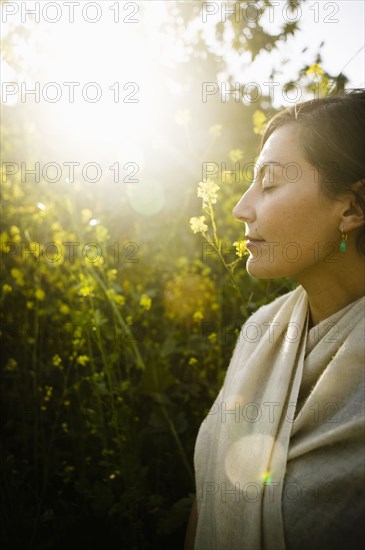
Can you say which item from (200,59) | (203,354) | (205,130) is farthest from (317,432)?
(205,130)

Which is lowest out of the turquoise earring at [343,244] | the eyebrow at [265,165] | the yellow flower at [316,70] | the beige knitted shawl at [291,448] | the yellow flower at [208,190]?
the beige knitted shawl at [291,448]

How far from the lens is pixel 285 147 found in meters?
1.28

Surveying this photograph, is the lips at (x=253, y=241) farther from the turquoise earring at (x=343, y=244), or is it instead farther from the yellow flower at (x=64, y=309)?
the yellow flower at (x=64, y=309)

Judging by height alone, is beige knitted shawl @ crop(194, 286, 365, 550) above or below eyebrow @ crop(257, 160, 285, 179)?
below

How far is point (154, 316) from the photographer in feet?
9.17

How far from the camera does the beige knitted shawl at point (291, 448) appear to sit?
110cm

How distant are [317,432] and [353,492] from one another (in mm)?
155

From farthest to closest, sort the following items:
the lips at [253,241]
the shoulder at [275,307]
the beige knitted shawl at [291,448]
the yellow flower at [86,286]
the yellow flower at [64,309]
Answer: the yellow flower at [64,309], the yellow flower at [86,286], the shoulder at [275,307], the lips at [253,241], the beige knitted shawl at [291,448]

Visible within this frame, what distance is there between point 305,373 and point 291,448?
0.69ft

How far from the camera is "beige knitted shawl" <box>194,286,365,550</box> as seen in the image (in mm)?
1098

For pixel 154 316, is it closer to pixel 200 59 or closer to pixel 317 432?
pixel 317 432

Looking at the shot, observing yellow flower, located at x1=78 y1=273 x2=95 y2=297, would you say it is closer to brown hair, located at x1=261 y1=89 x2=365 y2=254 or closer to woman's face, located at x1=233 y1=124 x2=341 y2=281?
woman's face, located at x1=233 y1=124 x2=341 y2=281

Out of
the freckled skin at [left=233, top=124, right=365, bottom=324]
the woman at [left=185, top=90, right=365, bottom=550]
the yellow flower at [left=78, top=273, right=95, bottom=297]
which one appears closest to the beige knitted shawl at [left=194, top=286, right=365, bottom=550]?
the woman at [left=185, top=90, right=365, bottom=550]

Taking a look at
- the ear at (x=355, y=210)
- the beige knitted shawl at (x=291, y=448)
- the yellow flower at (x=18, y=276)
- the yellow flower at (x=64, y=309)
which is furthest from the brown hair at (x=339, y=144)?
the yellow flower at (x=18, y=276)
